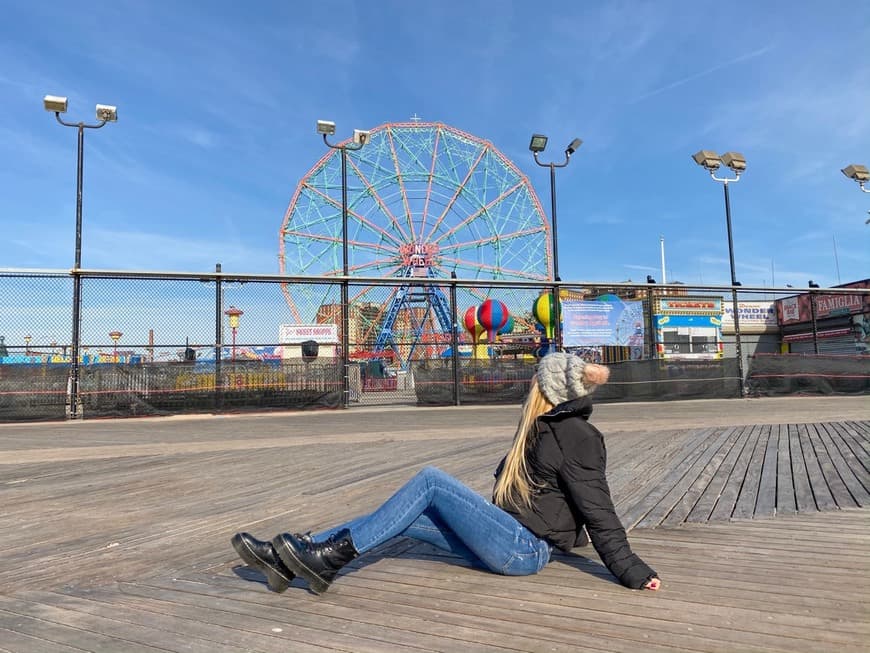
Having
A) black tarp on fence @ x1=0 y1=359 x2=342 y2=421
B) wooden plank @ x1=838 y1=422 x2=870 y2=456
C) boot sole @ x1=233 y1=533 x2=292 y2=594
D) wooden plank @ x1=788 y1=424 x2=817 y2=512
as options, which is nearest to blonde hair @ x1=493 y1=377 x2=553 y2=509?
boot sole @ x1=233 y1=533 x2=292 y2=594

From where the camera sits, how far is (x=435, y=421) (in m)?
9.77

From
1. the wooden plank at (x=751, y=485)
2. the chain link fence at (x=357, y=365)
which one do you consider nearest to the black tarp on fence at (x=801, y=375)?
the chain link fence at (x=357, y=365)

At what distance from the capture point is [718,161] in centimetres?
1608

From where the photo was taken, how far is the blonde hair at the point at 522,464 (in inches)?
91.7

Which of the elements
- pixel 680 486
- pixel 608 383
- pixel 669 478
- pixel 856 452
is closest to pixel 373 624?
pixel 680 486

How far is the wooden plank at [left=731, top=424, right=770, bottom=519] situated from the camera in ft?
11.5

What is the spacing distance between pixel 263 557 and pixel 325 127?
13035 mm

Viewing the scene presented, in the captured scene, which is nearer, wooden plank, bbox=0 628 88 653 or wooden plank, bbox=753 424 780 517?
wooden plank, bbox=0 628 88 653

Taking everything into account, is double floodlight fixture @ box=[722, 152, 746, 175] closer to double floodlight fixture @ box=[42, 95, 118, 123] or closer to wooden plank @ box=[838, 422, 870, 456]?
wooden plank @ box=[838, 422, 870, 456]

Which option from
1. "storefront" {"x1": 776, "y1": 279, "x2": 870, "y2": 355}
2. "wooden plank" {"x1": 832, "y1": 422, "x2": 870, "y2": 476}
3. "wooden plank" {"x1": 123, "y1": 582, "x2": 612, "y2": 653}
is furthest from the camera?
"storefront" {"x1": 776, "y1": 279, "x2": 870, "y2": 355}

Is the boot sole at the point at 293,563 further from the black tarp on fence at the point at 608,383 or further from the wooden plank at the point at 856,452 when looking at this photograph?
the black tarp on fence at the point at 608,383

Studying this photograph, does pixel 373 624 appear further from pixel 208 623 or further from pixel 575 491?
pixel 575 491

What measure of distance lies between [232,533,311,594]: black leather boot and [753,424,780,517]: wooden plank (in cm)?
269

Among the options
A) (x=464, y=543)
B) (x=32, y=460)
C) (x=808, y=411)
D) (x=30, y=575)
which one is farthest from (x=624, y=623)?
(x=808, y=411)
